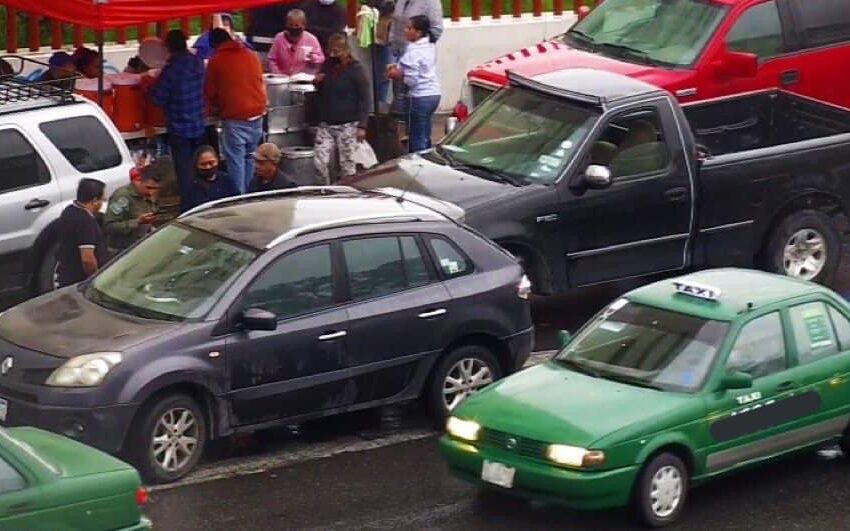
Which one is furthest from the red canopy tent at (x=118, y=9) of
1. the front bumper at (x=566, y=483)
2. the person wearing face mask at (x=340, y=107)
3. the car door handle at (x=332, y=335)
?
the front bumper at (x=566, y=483)

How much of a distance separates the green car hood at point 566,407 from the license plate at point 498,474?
217mm

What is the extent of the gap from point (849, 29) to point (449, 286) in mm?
8235

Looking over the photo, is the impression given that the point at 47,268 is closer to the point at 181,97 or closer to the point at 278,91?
the point at 181,97

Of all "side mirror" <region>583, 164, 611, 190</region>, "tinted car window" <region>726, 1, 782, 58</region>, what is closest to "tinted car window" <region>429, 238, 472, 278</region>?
"side mirror" <region>583, 164, 611, 190</region>

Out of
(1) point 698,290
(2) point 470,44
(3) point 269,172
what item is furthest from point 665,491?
(2) point 470,44

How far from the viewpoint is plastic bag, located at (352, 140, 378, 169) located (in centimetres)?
1839

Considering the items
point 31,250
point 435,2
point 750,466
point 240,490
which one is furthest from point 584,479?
point 435,2

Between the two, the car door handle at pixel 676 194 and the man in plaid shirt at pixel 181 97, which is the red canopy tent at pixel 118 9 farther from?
the car door handle at pixel 676 194

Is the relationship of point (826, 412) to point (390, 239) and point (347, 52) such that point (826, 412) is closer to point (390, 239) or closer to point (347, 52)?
point (390, 239)

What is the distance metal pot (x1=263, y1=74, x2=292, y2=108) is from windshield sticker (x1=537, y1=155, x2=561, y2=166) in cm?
391

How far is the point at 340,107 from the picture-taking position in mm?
18047

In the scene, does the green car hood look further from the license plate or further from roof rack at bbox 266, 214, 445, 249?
roof rack at bbox 266, 214, 445, 249

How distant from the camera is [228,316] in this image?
1186cm

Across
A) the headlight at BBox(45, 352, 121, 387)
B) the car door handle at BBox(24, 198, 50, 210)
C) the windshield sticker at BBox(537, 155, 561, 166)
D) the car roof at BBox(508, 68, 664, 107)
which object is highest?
the car roof at BBox(508, 68, 664, 107)
